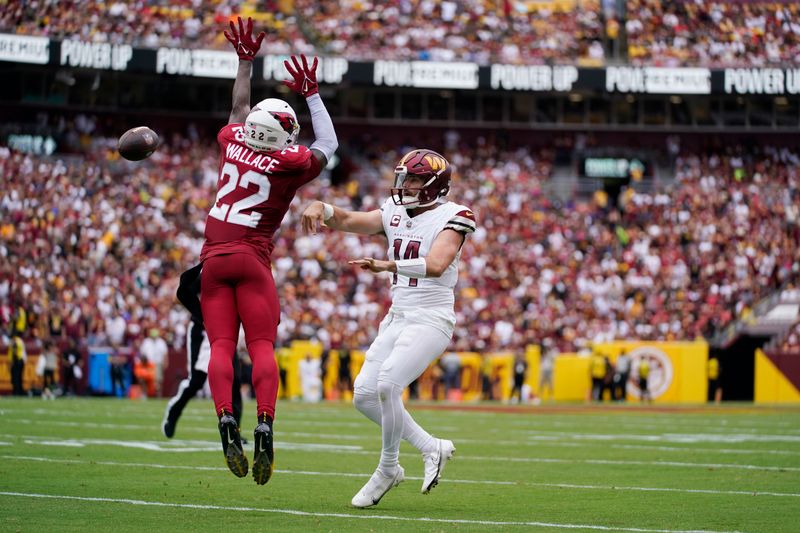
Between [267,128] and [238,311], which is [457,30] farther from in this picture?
[238,311]

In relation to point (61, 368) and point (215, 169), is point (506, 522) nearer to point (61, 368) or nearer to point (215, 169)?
point (61, 368)

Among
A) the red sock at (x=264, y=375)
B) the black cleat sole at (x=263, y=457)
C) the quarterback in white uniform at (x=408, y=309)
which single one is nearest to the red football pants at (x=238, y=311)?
the red sock at (x=264, y=375)

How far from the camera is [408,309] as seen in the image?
694 cm

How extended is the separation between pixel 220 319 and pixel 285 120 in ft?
3.81

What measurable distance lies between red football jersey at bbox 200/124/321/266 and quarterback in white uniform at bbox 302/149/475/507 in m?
0.29

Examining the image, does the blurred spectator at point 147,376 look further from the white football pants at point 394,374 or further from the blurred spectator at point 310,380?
the white football pants at point 394,374

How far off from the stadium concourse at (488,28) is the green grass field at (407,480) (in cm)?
1995

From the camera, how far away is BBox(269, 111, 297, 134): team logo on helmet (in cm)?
667

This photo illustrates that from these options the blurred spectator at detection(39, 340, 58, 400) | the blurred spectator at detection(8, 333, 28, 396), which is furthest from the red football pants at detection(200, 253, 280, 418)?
the blurred spectator at detection(8, 333, 28, 396)

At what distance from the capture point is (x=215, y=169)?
32656 millimetres

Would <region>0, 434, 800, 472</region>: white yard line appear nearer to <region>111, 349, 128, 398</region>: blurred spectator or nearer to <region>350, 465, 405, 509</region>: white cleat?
<region>350, 465, 405, 509</region>: white cleat

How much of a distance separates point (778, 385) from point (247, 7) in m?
18.5

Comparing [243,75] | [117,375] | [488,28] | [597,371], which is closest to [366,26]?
[488,28]

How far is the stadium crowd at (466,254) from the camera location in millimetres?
26500
